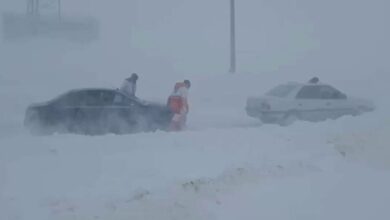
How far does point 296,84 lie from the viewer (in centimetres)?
1539

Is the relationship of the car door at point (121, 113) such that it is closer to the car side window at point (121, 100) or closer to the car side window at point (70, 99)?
the car side window at point (121, 100)

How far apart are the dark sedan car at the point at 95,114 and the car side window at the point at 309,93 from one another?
3.85 meters

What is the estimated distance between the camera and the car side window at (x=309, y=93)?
15.1 metres

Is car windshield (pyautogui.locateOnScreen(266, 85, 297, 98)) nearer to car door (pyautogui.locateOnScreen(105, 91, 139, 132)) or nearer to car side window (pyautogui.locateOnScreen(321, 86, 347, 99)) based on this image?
car side window (pyautogui.locateOnScreen(321, 86, 347, 99))

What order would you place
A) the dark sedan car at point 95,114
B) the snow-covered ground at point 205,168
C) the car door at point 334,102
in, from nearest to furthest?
1. the snow-covered ground at point 205,168
2. the dark sedan car at point 95,114
3. the car door at point 334,102

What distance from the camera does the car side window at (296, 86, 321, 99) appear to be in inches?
596

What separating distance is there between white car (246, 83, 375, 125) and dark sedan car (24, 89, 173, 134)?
285cm

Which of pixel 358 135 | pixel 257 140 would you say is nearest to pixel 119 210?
pixel 257 140

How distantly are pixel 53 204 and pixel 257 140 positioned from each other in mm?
5372

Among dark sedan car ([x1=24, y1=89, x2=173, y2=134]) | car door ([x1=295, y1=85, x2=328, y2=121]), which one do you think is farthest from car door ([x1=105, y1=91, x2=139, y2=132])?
car door ([x1=295, y1=85, x2=328, y2=121])

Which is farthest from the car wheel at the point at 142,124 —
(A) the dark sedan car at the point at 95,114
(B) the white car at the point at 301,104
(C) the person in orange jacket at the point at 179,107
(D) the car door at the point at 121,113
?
(B) the white car at the point at 301,104

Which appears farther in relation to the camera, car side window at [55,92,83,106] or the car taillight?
the car taillight

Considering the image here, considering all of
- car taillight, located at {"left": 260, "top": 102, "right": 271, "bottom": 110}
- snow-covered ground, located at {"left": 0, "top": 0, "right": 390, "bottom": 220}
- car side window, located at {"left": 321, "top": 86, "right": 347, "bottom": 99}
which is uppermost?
car side window, located at {"left": 321, "top": 86, "right": 347, "bottom": 99}

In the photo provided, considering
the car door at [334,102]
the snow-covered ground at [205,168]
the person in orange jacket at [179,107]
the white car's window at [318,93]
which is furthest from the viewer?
the car door at [334,102]
